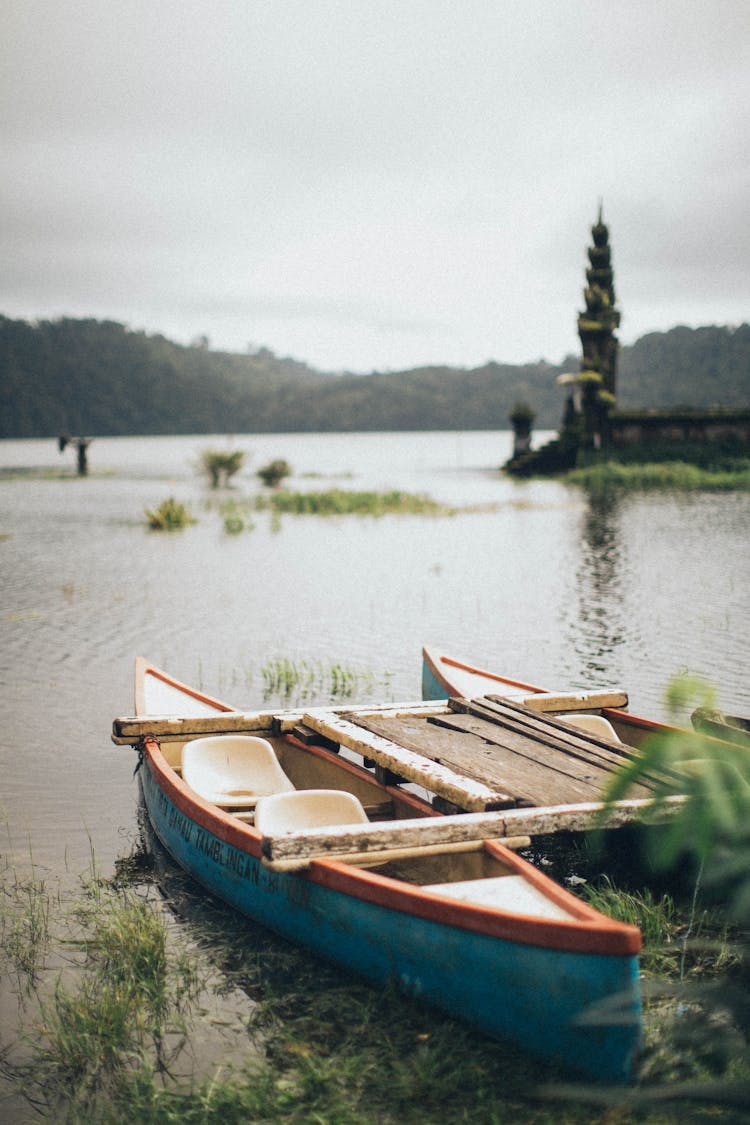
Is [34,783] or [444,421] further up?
[444,421]

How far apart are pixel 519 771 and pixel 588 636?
374 inches

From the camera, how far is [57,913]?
21.4 ft

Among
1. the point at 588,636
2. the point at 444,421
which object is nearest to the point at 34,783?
the point at 588,636

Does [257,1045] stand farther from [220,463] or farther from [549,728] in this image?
[220,463]

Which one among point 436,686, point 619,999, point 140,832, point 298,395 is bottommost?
point 140,832

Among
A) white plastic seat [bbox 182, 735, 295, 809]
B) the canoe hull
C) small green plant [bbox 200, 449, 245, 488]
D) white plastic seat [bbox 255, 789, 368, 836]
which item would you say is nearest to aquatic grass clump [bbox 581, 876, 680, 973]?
the canoe hull

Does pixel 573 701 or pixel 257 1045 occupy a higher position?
pixel 573 701

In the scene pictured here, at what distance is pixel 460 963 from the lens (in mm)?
4543

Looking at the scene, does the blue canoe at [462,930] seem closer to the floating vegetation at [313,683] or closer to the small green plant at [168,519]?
the floating vegetation at [313,683]

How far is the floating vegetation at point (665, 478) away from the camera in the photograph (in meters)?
43.2

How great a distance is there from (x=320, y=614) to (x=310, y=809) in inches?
449

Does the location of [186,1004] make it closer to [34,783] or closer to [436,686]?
[34,783]

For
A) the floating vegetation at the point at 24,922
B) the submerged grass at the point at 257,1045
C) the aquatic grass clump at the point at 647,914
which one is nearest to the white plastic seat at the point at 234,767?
the floating vegetation at the point at 24,922

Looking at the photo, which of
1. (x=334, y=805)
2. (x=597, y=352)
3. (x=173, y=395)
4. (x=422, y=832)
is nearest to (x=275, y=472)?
(x=597, y=352)
